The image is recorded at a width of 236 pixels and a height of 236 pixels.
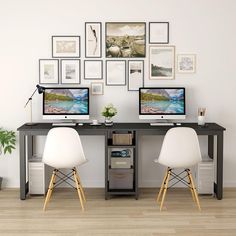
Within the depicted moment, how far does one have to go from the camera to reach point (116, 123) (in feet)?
17.6

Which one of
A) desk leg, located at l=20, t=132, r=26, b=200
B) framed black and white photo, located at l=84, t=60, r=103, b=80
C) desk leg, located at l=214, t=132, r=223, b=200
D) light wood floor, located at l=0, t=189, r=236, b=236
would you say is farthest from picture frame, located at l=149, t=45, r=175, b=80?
desk leg, located at l=20, t=132, r=26, b=200

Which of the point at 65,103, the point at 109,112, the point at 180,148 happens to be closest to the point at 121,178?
the point at 109,112

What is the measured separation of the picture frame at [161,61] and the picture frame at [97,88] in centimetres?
56

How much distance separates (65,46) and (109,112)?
90cm

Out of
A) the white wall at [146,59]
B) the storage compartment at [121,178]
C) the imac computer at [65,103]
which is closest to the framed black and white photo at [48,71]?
the white wall at [146,59]

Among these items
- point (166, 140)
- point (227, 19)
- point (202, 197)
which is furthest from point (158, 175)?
point (227, 19)

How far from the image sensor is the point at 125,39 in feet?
17.6

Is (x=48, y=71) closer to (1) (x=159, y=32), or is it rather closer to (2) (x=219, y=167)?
(1) (x=159, y=32)

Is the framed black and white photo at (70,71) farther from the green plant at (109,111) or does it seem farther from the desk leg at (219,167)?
the desk leg at (219,167)

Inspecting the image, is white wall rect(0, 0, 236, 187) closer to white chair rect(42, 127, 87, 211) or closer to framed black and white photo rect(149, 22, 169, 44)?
framed black and white photo rect(149, 22, 169, 44)

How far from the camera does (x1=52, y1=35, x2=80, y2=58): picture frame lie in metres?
5.36

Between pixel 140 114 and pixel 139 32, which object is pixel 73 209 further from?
pixel 139 32

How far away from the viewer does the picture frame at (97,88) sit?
5.42 m

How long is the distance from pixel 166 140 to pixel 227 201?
935mm
